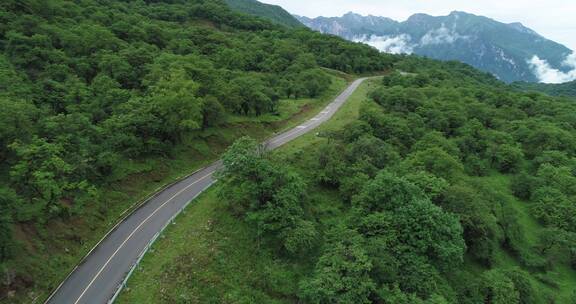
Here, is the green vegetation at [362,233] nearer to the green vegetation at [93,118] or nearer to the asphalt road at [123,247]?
the asphalt road at [123,247]

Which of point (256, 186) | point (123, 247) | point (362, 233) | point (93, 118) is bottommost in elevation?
point (123, 247)

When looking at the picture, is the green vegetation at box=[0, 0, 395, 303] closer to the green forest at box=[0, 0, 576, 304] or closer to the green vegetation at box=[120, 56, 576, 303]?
the green forest at box=[0, 0, 576, 304]

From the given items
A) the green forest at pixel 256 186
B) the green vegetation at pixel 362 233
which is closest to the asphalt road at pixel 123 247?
the green forest at pixel 256 186

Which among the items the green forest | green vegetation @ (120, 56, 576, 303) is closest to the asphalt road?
the green forest

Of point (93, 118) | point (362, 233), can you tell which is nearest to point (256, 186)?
point (362, 233)

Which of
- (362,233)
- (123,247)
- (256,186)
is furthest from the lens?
(256,186)

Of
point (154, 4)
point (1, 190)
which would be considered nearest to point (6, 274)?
point (1, 190)

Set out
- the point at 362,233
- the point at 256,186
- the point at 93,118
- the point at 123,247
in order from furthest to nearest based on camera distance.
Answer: the point at 93,118 < the point at 256,186 < the point at 362,233 < the point at 123,247

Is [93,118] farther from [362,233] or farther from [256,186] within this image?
[362,233]
